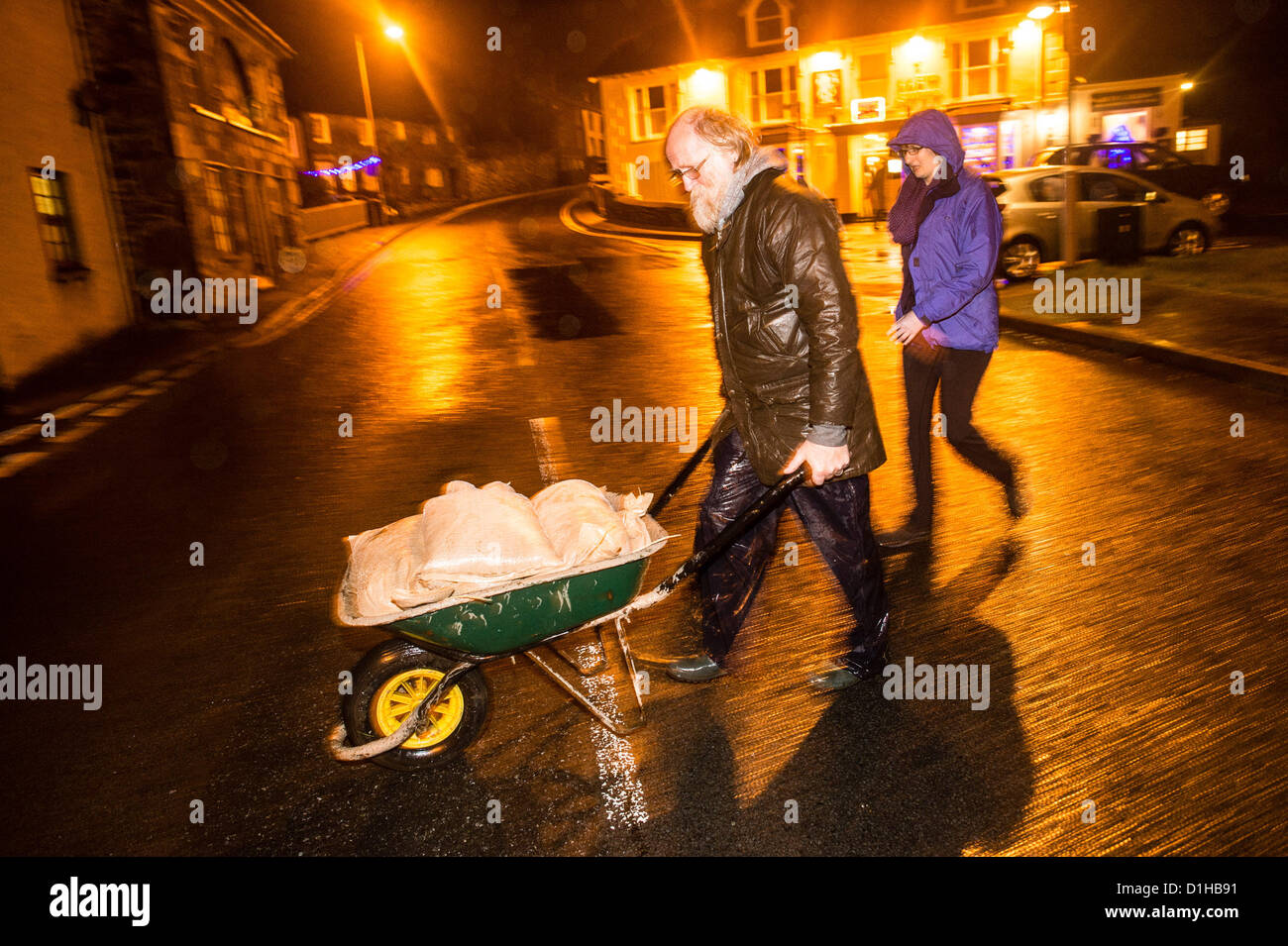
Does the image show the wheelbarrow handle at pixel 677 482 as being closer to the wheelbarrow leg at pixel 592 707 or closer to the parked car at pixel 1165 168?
the wheelbarrow leg at pixel 592 707

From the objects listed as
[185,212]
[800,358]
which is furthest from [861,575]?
[185,212]

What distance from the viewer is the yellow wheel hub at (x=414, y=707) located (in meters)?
2.98

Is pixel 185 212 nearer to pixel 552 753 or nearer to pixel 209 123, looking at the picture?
pixel 209 123

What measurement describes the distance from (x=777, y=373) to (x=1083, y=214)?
1297 cm

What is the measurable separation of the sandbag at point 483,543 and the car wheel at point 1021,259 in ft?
42.1

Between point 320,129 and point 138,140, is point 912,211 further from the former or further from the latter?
point 320,129

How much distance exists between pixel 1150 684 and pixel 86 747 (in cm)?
413

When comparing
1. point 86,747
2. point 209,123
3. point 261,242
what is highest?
point 209,123

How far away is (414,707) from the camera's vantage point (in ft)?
9.70

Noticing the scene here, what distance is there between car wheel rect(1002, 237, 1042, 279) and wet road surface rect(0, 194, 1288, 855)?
630 centimetres

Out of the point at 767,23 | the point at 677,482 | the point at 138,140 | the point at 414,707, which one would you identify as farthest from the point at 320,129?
the point at 414,707

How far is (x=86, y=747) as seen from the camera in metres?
3.36

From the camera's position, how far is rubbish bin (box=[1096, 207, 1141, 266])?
1287cm

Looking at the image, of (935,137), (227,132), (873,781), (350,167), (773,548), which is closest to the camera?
(873,781)
